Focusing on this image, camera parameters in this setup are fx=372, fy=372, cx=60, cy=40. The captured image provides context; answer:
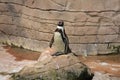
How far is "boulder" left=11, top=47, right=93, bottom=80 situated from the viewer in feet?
23.9

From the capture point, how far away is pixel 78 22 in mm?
10656

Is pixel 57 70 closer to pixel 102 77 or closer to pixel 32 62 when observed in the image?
pixel 102 77

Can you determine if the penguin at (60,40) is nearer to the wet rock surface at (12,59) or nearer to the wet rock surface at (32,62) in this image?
the wet rock surface at (32,62)

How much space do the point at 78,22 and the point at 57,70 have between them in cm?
362

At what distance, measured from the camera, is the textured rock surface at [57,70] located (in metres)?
7.28

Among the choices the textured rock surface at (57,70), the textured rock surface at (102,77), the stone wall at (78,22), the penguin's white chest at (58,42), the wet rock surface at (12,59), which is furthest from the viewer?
the stone wall at (78,22)

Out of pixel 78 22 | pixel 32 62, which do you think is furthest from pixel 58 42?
pixel 78 22

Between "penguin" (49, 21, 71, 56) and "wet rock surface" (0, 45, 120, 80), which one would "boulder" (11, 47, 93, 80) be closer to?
"wet rock surface" (0, 45, 120, 80)

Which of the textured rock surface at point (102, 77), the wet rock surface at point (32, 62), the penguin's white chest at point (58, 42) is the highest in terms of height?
the penguin's white chest at point (58, 42)

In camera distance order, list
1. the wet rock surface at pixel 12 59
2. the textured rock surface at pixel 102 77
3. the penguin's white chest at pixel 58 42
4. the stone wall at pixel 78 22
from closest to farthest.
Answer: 1. the textured rock surface at pixel 102 77
2. the penguin's white chest at pixel 58 42
3. the wet rock surface at pixel 12 59
4. the stone wall at pixel 78 22

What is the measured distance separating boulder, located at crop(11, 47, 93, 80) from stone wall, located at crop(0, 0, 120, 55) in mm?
3225

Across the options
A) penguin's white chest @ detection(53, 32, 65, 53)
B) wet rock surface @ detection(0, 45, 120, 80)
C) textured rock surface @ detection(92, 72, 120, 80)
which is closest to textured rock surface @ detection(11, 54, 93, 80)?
wet rock surface @ detection(0, 45, 120, 80)

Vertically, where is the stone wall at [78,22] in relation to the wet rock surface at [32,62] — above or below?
above

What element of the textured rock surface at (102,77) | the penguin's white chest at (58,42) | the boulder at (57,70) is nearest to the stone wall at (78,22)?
the penguin's white chest at (58,42)
